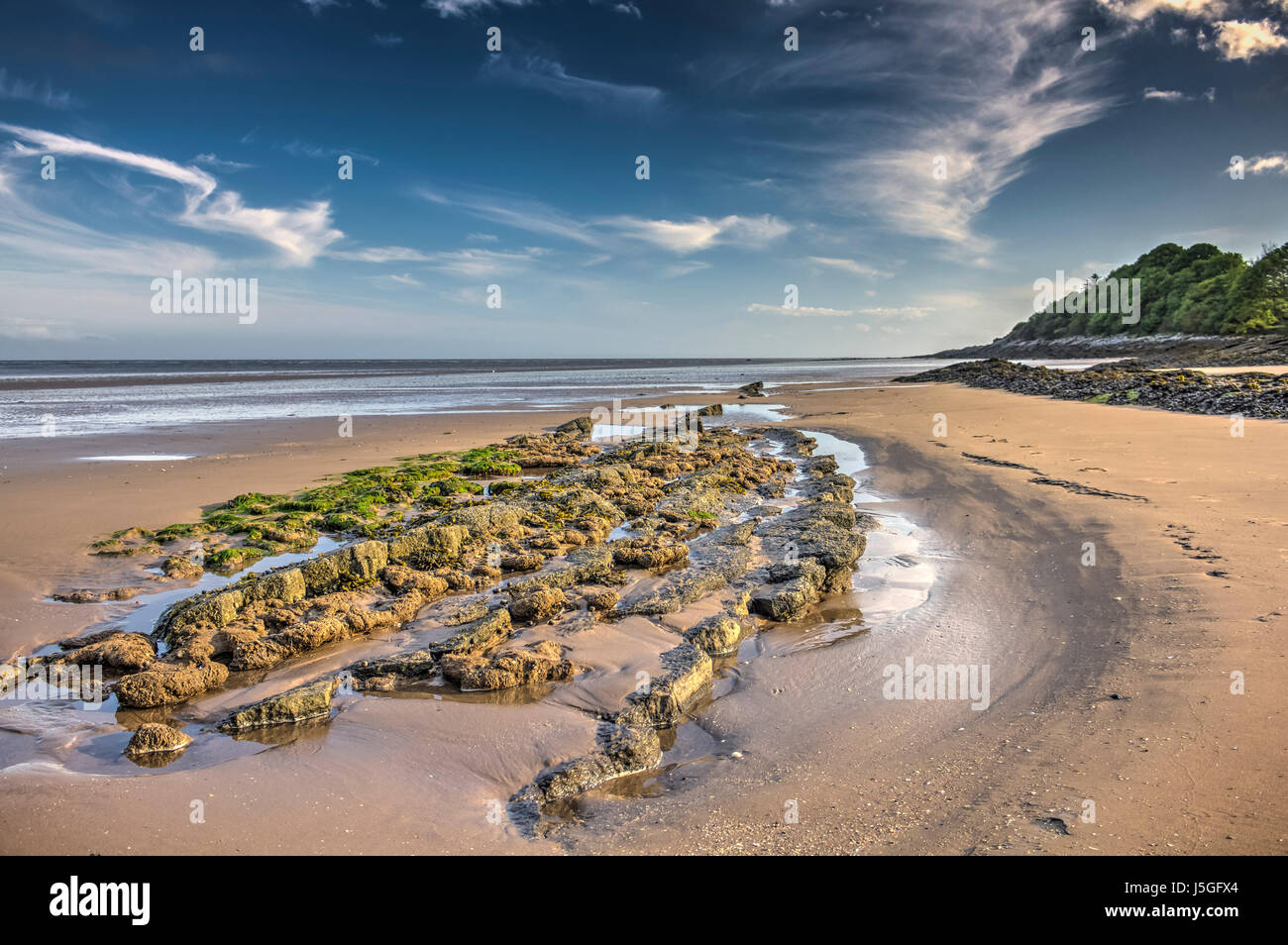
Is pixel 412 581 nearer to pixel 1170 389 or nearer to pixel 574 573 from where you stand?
pixel 574 573

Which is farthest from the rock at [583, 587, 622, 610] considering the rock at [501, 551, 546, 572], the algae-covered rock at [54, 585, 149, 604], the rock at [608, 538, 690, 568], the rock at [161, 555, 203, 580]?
the algae-covered rock at [54, 585, 149, 604]

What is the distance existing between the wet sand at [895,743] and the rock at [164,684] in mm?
200

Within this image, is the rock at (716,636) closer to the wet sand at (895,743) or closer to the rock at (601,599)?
the wet sand at (895,743)

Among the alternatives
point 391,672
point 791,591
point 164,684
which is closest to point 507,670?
point 391,672

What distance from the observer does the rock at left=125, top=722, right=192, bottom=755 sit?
3.91m

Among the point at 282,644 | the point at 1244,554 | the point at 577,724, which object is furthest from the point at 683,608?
the point at 1244,554

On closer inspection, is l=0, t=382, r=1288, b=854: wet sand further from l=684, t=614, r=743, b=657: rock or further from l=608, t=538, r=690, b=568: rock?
l=608, t=538, r=690, b=568: rock

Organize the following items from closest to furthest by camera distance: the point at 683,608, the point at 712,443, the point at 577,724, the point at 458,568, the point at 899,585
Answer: the point at 577,724
the point at 683,608
the point at 899,585
the point at 458,568
the point at 712,443

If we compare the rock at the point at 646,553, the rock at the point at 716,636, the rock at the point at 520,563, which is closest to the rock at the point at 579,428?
the rock at the point at 646,553

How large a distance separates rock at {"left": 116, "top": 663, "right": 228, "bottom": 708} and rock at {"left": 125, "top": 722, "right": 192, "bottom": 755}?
0.51 metres

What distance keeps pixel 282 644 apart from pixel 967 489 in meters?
9.78

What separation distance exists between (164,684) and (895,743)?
16.5 ft

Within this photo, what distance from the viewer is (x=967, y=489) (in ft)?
34.2
